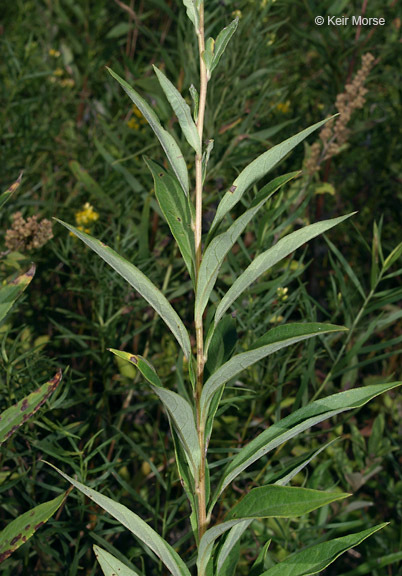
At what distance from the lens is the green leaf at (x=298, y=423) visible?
58cm

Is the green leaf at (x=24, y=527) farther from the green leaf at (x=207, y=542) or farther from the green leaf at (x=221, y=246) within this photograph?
the green leaf at (x=221, y=246)

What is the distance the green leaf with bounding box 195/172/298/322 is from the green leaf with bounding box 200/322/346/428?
6 cm

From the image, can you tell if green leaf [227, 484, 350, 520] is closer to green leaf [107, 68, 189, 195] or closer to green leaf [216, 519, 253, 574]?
green leaf [216, 519, 253, 574]

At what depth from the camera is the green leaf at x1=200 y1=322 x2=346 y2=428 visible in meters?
0.53

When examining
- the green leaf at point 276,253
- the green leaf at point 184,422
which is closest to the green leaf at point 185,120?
the green leaf at point 276,253

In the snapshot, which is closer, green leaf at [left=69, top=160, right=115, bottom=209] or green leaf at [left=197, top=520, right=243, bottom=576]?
green leaf at [left=197, top=520, right=243, bottom=576]

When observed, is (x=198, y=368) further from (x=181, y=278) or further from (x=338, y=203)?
(x=338, y=203)

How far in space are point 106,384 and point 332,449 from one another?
48cm

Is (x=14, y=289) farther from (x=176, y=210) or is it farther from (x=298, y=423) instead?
(x=298, y=423)

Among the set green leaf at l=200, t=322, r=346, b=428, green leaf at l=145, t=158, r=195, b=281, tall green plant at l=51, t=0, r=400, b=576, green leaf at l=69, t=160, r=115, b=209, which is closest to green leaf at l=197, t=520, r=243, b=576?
tall green plant at l=51, t=0, r=400, b=576

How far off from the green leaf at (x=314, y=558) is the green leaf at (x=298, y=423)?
0.34 feet

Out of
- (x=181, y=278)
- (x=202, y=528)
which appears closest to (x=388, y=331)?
(x=181, y=278)

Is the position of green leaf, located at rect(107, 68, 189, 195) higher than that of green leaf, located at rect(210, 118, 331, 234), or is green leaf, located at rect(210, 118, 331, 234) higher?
green leaf, located at rect(107, 68, 189, 195)

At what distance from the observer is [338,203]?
1.80 metres
